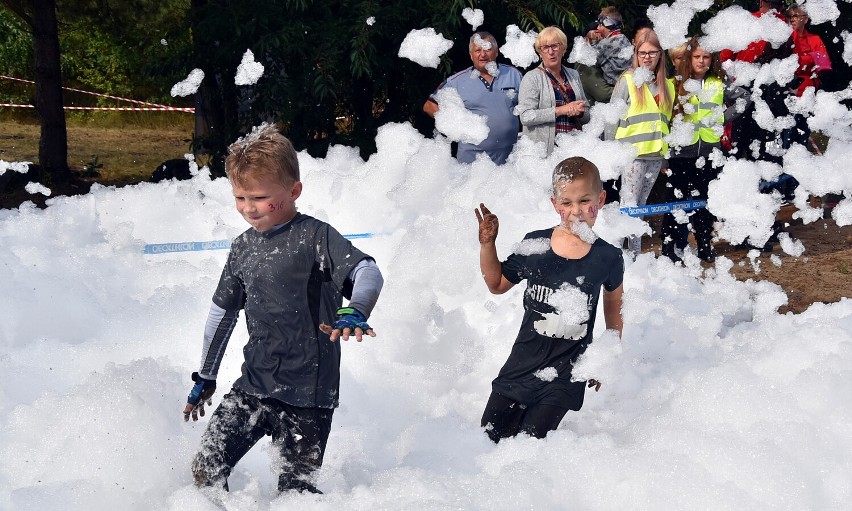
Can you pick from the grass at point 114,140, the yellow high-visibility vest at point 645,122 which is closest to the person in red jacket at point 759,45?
the yellow high-visibility vest at point 645,122

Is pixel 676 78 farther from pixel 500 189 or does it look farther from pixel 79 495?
pixel 79 495

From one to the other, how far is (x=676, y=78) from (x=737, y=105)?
1.92ft

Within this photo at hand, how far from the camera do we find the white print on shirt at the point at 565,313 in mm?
3584

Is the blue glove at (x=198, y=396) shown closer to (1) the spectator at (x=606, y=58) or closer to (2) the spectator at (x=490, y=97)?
(2) the spectator at (x=490, y=97)

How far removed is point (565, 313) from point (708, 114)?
3677 millimetres

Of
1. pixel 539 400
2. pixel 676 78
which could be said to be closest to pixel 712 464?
pixel 539 400

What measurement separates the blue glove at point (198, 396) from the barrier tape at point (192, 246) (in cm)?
249

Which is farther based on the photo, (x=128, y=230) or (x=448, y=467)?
(x=128, y=230)

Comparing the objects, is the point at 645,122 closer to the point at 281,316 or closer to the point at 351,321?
the point at 281,316

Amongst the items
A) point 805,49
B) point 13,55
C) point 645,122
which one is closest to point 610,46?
point 645,122

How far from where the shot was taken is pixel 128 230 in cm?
643

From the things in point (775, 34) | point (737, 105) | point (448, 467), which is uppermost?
point (775, 34)

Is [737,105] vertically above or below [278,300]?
above

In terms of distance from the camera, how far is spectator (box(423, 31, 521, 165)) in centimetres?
648
